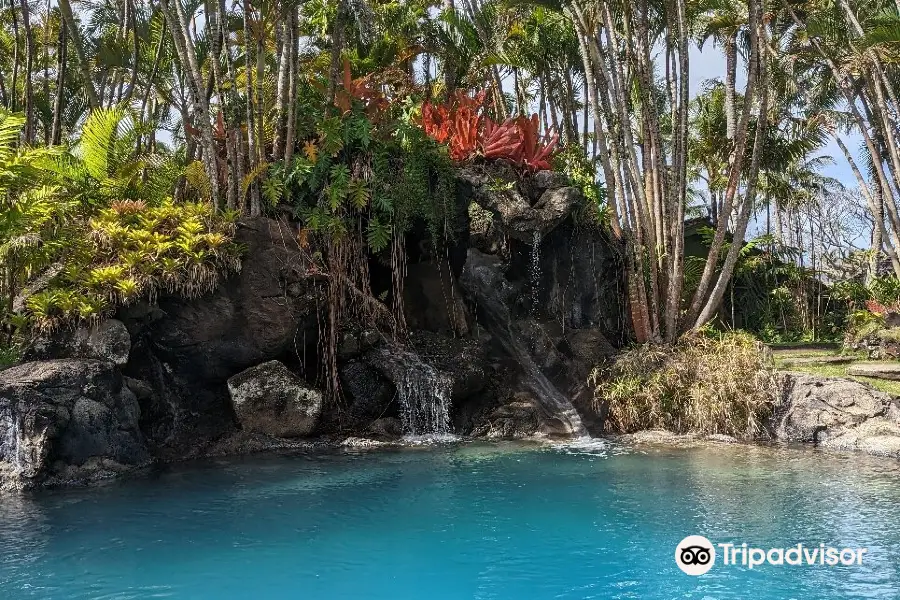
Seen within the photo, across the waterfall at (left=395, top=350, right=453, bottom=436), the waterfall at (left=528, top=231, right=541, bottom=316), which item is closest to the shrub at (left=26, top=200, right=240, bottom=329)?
the waterfall at (left=395, top=350, right=453, bottom=436)

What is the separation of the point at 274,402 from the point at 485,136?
17.9 feet

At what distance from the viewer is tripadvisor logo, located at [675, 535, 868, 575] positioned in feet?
16.5

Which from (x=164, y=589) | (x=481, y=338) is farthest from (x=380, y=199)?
(x=164, y=589)

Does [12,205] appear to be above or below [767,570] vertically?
above

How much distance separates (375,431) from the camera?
33.8ft

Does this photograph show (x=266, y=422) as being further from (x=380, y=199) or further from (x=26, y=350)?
(x=380, y=199)

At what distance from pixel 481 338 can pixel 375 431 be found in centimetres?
240

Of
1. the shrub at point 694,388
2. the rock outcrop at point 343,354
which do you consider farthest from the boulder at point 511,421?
the shrub at point 694,388

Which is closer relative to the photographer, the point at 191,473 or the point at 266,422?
the point at 191,473

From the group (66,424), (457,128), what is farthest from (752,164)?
(66,424)

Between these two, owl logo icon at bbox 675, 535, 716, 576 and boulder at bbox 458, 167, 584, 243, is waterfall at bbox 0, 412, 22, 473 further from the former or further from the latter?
boulder at bbox 458, 167, 584, 243

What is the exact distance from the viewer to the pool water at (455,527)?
15.7 ft

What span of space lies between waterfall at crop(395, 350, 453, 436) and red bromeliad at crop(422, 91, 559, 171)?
3.76 meters

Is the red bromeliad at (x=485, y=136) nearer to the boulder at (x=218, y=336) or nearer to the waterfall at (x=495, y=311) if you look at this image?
the waterfall at (x=495, y=311)
